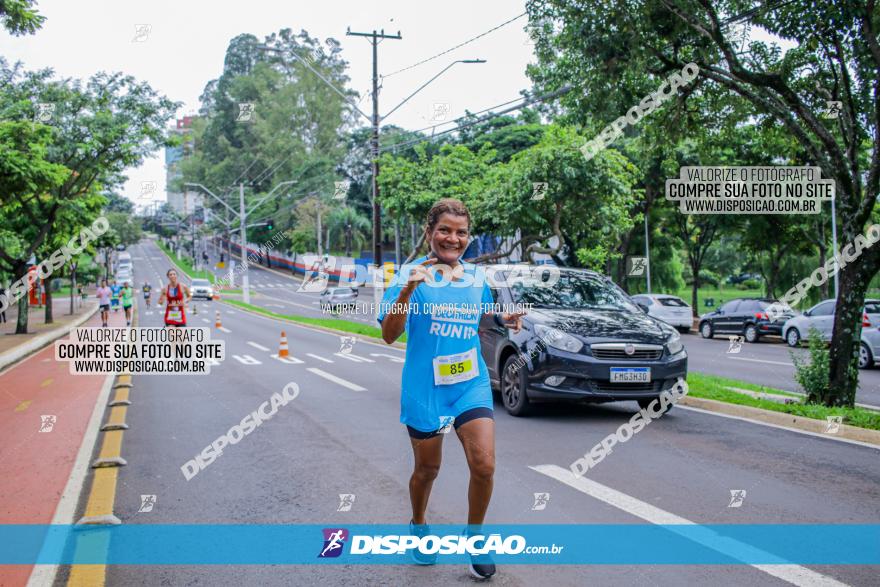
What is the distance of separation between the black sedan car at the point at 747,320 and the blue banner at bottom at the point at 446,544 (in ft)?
68.0

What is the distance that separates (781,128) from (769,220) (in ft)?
65.6

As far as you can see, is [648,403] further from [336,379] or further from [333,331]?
[333,331]

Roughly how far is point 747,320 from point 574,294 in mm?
17152

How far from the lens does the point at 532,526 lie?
491cm

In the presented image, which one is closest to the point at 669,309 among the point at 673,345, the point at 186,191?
the point at 673,345

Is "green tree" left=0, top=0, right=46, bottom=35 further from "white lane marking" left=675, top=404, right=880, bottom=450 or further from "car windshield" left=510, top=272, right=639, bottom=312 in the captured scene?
"white lane marking" left=675, top=404, right=880, bottom=450

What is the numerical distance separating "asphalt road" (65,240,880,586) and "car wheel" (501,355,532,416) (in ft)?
0.54

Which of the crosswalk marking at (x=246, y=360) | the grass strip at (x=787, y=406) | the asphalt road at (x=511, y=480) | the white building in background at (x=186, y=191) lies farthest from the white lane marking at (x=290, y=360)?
the white building in background at (x=186, y=191)

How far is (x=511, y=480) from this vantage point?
6.04 m

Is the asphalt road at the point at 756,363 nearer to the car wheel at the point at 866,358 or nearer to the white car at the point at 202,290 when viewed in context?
the car wheel at the point at 866,358

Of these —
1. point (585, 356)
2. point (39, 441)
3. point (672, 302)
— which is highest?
point (585, 356)

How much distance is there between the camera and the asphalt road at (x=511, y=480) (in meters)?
4.17

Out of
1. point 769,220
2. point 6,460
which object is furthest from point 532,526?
point 769,220

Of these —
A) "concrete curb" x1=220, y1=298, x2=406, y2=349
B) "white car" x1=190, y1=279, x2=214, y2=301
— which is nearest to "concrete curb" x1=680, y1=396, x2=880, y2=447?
"concrete curb" x1=220, y1=298, x2=406, y2=349
